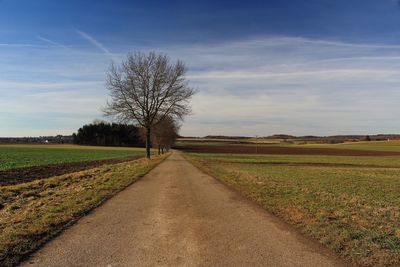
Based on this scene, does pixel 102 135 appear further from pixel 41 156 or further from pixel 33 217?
pixel 33 217

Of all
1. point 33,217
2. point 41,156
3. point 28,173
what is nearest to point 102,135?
point 41,156

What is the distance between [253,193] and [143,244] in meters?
8.36

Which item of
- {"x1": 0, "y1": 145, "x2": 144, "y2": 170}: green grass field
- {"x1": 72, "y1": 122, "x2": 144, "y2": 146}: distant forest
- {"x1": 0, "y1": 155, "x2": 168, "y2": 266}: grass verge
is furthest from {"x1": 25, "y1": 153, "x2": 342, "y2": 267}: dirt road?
{"x1": 72, "y1": 122, "x2": 144, "y2": 146}: distant forest

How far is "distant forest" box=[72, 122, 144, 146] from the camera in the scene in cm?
13900

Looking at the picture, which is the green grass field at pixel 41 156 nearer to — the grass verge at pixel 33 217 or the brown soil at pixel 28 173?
the brown soil at pixel 28 173

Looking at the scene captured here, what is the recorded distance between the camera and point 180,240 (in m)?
7.42

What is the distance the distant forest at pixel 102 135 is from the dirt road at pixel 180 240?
130 m

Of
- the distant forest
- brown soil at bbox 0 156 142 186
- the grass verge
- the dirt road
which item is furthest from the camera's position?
the distant forest

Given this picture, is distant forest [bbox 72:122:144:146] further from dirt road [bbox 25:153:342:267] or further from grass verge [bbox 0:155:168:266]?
dirt road [bbox 25:153:342:267]

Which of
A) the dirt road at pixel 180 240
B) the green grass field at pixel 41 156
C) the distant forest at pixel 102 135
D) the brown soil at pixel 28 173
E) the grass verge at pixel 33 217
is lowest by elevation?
the brown soil at pixel 28 173

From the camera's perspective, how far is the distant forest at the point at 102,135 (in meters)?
139

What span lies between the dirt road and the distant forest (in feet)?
425

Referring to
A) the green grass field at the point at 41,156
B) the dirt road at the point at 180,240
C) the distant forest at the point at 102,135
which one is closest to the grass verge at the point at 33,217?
the dirt road at the point at 180,240

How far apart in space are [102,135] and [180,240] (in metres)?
136
